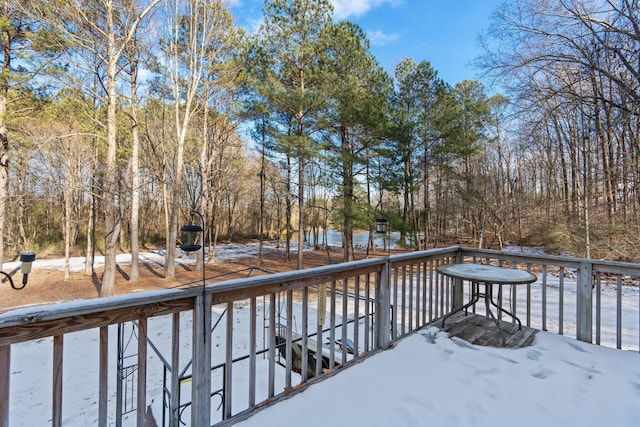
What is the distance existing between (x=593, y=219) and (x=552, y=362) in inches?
309

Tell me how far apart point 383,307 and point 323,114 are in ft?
27.3

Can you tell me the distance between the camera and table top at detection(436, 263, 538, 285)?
238 centimetres

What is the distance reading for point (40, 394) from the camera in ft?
13.1

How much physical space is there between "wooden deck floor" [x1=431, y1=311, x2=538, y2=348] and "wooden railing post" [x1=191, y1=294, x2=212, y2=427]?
2.18 metres

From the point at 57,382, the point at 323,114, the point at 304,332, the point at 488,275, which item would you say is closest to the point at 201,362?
the point at 57,382

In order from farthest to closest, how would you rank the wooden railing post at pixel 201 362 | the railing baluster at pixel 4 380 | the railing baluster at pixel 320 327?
the railing baluster at pixel 320 327
the wooden railing post at pixel 201 362
the railing baluster at pixel 4 380

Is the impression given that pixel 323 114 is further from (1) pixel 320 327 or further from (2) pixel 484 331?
(1) pixel 320 327

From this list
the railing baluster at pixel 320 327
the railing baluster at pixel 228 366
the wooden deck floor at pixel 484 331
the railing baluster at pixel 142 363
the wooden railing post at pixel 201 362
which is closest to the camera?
the railing baluster at pixel 142 363

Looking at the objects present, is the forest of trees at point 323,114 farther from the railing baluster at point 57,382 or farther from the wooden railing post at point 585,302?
the railing baluster at point 57,382

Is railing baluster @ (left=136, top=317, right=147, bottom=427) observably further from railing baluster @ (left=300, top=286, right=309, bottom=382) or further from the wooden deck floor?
the wooden deck floor

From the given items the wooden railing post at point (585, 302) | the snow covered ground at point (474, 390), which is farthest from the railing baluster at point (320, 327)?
the wooden railing post at point (585, 302)

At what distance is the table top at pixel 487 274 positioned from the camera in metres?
2.38

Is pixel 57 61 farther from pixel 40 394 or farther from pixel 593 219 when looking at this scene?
pixel 593 219

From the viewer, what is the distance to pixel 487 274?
2557 mm
